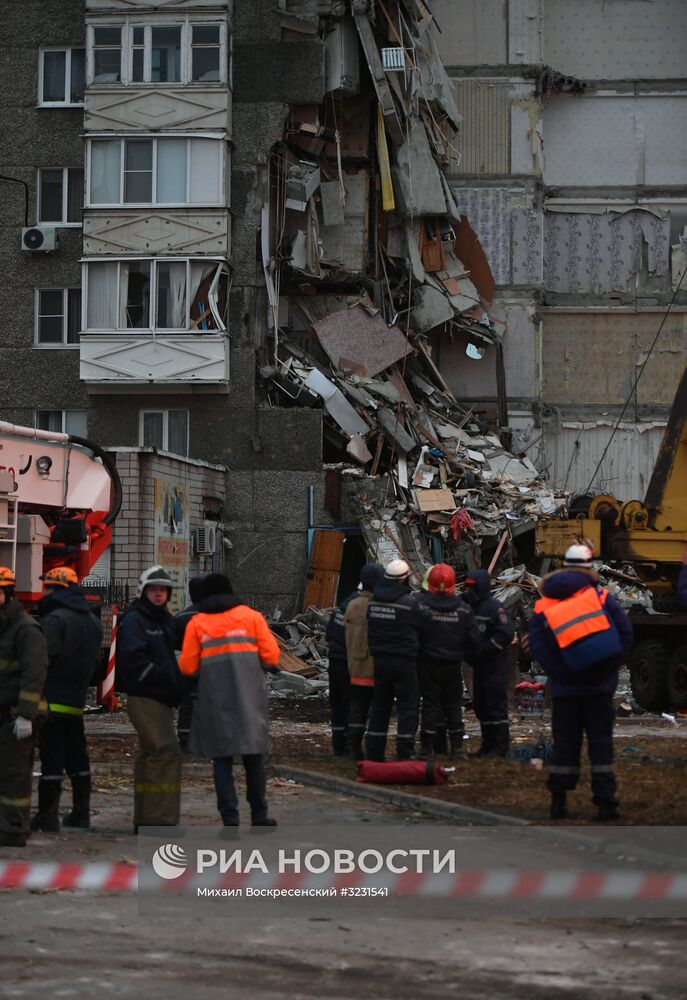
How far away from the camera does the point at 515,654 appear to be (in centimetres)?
2317

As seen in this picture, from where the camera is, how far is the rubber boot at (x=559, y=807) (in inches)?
423

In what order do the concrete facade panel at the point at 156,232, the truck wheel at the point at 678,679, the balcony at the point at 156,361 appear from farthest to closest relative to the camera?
the concrete facade panel at the point at 156,232, the balcony at the point at 156,361, the truck wheel at the point at 678,679

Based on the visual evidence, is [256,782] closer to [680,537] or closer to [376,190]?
[680,537]

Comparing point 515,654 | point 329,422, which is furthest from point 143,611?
point 329,422

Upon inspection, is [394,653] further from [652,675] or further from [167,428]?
[167,428]

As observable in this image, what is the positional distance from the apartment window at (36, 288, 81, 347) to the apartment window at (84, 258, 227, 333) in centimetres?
136

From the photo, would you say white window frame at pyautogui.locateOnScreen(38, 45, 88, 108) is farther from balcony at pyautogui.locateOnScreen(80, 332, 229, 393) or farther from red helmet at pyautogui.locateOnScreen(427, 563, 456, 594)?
red helmet at pyautogui.locateOnScreen(427, 563, 456, 594)

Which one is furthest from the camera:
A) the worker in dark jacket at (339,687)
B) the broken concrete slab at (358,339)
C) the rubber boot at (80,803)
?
the broken concrete slab at (358,339)

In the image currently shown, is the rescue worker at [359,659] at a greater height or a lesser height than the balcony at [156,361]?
lesser

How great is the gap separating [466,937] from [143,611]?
4.01m

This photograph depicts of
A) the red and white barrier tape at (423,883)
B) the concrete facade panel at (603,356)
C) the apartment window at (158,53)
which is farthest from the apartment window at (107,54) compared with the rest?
the red and white barrier tape at (423,883)

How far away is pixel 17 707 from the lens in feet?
33.2

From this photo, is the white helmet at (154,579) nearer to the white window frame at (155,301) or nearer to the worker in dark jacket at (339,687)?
the worker in dark jacket at (339,687)

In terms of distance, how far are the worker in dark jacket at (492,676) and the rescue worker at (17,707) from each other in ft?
18.9
